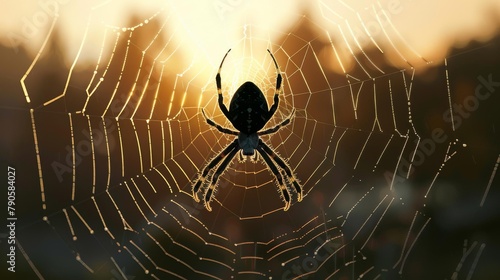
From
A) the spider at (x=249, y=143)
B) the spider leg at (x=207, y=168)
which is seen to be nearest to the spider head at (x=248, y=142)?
the spider at (x=249, y=143)

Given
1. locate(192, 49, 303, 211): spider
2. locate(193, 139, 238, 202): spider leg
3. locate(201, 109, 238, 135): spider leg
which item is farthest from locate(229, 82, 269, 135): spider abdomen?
locate(193, 139, 238, 202): spider leg

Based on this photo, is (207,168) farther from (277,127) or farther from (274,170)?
(277,127)

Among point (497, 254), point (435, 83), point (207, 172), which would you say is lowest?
point (497, 254)

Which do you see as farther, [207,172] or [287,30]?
[287,30]

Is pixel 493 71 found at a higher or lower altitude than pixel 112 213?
higher

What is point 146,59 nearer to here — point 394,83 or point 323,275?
point 323,275

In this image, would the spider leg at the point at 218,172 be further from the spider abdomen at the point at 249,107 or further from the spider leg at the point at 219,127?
the spider abdomen at the point at 249,107

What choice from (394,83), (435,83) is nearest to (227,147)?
(435,83)
